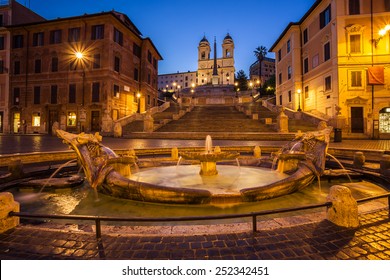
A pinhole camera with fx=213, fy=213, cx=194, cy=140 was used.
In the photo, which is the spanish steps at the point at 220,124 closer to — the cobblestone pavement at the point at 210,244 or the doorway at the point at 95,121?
the doorway at the point at 95,121

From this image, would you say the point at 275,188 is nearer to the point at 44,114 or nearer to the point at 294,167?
the point at 294,167

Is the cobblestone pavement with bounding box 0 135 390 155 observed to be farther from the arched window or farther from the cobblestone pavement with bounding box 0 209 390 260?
the cobblestone pavement with bounding box 0 209 390 260

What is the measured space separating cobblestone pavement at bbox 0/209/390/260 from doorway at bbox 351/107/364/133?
2452 centimetres

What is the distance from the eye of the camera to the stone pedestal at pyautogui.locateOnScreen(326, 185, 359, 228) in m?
3.23

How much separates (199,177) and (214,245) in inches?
155

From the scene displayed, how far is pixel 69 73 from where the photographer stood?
3014 cm

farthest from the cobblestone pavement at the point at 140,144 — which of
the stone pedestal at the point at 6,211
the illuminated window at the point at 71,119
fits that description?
the illuminated window at the point at 71,119

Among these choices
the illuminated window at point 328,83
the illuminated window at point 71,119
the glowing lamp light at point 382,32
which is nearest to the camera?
the glowing lamp light at point 382,32

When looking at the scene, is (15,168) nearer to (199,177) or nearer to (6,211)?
(6,211)

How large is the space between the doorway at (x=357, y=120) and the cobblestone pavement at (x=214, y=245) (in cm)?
2452

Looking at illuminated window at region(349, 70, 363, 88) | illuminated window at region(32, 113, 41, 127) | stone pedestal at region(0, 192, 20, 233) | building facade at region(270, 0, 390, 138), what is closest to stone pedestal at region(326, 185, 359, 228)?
stone pedestal at region(0, 192, 20, 233)

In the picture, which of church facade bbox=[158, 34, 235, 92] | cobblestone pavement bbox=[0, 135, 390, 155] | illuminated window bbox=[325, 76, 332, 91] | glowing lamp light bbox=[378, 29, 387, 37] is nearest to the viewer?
cobblestone pavement bbox=[0, 135, 390, 155]

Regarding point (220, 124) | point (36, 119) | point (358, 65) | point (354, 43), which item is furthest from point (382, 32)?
point (36, 119)

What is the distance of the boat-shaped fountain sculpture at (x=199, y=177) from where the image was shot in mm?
4708
